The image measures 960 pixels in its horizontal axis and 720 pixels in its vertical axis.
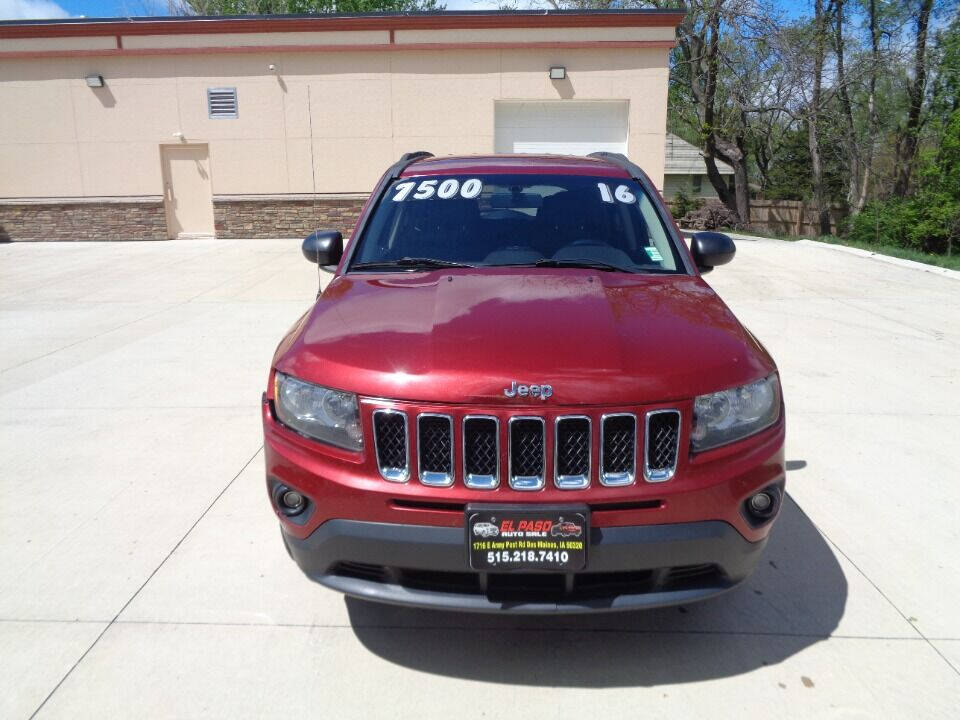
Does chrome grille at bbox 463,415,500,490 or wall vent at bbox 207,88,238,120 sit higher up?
wall vent at bbox 207,88,238,120

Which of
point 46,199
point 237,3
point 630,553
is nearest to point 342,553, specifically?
point 630,553

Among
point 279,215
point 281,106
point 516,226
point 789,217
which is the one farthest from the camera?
point 789,217

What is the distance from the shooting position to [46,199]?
1802 centimetres

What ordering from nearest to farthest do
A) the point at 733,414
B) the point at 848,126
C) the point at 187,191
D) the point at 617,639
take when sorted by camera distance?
the point at 733,414, the point at 617,639, the point at 187,191, the point at 848,126

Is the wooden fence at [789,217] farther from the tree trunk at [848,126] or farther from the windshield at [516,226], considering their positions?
the windshield at [516,226]

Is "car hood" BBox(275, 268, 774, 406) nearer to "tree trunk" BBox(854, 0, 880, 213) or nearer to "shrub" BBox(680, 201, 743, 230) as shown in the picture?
"shrub" BBox(680, 201, 743, 230)

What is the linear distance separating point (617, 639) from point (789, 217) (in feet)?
91.6

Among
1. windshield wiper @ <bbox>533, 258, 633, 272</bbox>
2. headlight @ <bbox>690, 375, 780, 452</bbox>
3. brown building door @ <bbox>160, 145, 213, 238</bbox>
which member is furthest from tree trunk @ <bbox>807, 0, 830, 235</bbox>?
headlight @ <bbox>690, 375, 780, 452</bbox>

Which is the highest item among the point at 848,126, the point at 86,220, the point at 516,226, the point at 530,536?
the point at 848,126

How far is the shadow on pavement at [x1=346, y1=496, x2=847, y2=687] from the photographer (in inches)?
109

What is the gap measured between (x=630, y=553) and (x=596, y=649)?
67 centimetres

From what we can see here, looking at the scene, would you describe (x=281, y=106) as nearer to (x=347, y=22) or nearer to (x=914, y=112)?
(x=347, y=22)

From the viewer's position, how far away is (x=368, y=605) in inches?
124

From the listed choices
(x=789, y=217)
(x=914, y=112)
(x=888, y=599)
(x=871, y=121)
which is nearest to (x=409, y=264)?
(x=888, y=599)
